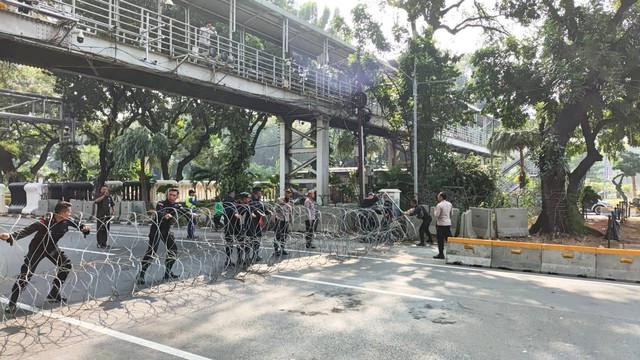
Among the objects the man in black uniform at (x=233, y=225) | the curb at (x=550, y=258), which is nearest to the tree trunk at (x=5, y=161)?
the man in black uniform at (x=233, y=225)

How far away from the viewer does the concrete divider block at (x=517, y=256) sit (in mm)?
9953

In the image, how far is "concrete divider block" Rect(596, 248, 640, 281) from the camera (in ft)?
29.6

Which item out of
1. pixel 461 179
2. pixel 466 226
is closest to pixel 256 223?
pixel 466 226

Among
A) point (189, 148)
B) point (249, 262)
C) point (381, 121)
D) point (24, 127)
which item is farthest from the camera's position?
point (24, 127)

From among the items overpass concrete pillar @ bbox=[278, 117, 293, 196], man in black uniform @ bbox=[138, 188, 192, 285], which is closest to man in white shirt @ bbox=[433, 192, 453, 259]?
man in black uniform @ bbox=[138, 188, 192, 285]

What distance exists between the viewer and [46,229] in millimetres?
6578

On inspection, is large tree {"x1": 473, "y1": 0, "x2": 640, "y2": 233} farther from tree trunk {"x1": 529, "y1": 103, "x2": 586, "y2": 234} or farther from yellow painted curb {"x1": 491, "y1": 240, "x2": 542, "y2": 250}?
yellow painted curb {"x1": 491, "y1": 240, "x2": 542, "y2": 250}

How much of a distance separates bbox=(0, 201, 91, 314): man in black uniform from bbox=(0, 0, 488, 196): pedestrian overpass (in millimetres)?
6460

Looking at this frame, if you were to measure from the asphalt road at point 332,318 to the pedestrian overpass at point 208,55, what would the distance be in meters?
6.53

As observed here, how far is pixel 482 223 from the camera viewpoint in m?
15.0

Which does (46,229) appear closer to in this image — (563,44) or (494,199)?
(563,44)

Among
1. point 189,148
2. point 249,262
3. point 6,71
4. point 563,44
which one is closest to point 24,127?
point 6,71

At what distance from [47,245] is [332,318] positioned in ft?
14.3

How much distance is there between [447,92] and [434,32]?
12.4ft
